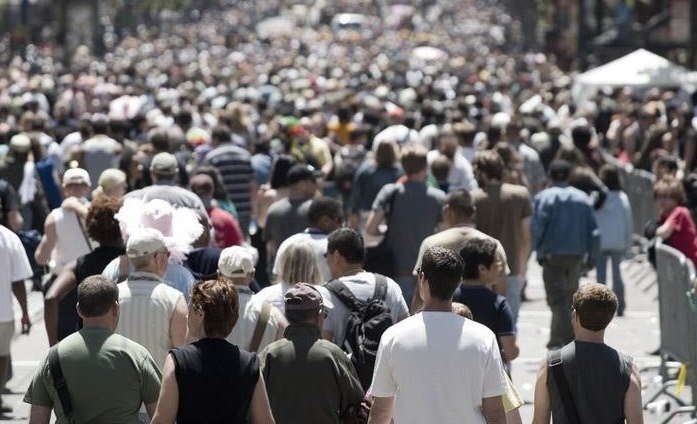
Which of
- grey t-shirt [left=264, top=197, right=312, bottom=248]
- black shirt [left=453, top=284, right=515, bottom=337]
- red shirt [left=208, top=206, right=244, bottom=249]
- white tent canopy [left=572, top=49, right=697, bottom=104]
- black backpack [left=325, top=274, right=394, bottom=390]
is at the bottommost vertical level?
white tent canopy [left=572, top=49, right=697, bottom=104]

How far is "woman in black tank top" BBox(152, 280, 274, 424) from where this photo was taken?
7.50 meters

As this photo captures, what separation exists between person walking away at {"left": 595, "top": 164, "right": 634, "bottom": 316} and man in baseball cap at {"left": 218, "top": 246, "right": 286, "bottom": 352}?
8.12m

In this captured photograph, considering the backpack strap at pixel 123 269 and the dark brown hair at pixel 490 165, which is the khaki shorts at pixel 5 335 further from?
the dark brown hair at pixel 490 165

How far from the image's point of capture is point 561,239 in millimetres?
14516

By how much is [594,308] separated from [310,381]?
4.04ft

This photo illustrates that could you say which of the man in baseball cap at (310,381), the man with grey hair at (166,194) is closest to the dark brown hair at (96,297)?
the man in baseball cap at (310,381)

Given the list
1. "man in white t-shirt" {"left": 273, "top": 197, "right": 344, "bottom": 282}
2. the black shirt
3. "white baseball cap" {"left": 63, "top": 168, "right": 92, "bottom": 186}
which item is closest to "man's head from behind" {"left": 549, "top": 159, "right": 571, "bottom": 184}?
"man in white t-shirt" {"left": 273, "top": 197, "right": 344, "bottom": 282}

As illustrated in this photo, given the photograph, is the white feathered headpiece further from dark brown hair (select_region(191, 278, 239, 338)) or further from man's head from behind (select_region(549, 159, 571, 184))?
man's head from behind (select_region(549, 159, 571, 184))

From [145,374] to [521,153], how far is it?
11.2 metres

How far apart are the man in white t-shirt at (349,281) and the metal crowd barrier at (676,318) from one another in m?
2.67

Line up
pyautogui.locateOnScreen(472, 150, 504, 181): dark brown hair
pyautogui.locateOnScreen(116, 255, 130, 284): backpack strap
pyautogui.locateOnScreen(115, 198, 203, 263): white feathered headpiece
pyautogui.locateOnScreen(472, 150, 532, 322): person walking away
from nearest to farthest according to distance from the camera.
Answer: pyautogui.locateOnScreen(116, 255, 130, 284): backpack strap → pyautogui.locateOnScreen(115, 198, 203, 263): white feathered headpiece → pyautogui.locateOnScreen(472, 150, 504, 181): dark brown hair → pyautogui.locateOnScreen(472, 150, 532, 322): person walking away

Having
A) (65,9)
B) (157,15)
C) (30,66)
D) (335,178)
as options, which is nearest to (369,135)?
(335,178)

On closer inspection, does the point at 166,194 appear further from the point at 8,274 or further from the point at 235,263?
the point at 235,263

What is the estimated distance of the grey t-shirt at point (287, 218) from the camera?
1357 cm
